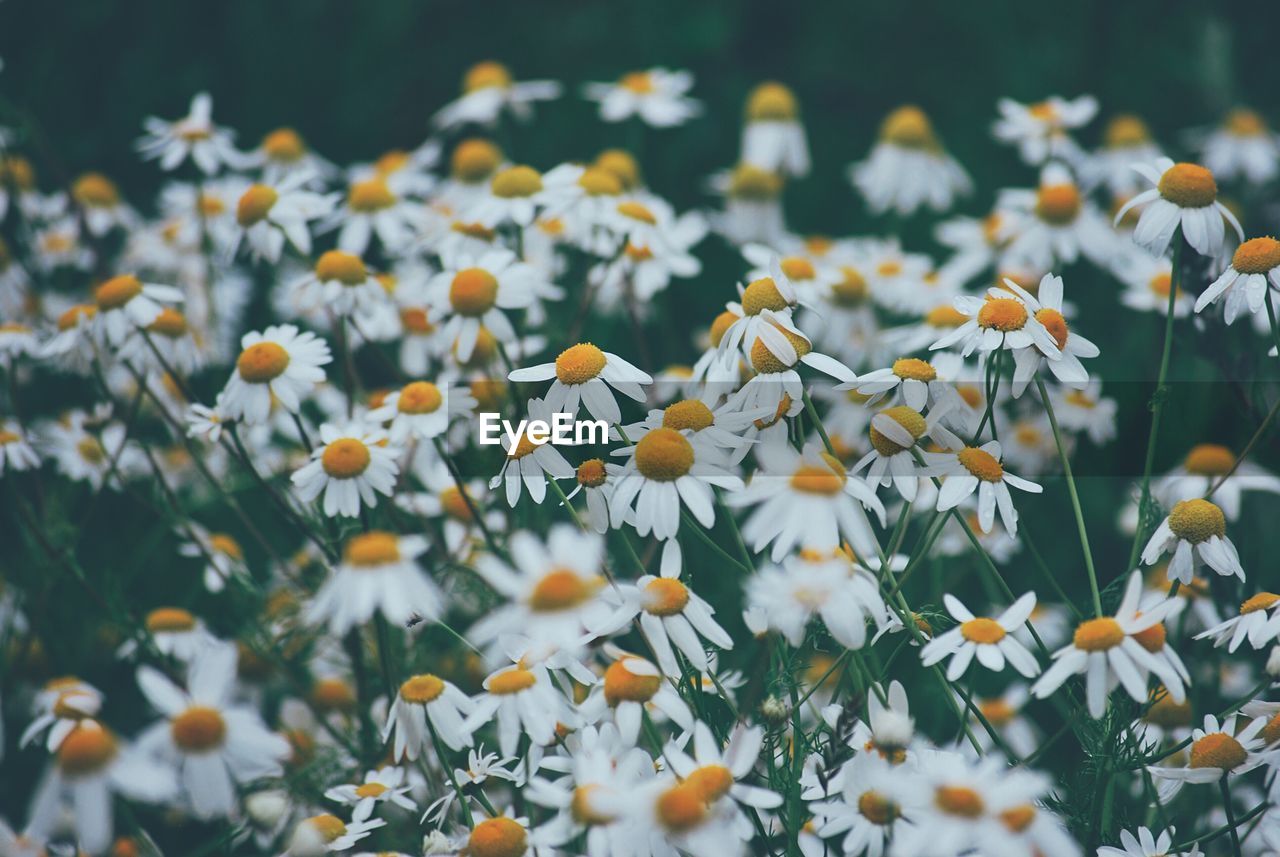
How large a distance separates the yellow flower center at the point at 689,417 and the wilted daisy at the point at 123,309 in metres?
1.00

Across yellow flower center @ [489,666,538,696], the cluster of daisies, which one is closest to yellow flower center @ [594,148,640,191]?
the cluster of daisies

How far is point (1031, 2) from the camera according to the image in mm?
3590

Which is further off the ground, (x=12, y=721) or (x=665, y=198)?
(x=665, y=198)

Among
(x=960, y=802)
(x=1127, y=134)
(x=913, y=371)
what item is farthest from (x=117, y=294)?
(x=1127, y=134)

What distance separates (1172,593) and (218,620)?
1735 millimetres

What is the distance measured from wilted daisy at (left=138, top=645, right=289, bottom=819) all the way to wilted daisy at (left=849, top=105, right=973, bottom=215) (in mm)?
2198

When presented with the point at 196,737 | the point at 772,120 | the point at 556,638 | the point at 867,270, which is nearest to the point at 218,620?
the point at 196,737

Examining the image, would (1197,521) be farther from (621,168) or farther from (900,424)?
(621,168)

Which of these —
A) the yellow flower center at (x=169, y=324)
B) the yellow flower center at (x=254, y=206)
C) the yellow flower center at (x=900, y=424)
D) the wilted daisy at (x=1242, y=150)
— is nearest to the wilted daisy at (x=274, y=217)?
the yellow flower center at (x=254, y=206)

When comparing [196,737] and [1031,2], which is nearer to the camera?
[196,737]

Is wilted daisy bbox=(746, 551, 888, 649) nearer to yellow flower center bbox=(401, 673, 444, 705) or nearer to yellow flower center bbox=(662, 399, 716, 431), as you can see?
yellow flower center bbox=(662, 399, 716, 431)

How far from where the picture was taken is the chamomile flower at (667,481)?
125 centimetres

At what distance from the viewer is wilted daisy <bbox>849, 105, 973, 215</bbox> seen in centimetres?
288

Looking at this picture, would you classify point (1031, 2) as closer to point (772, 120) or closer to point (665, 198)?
point (772, 120)
